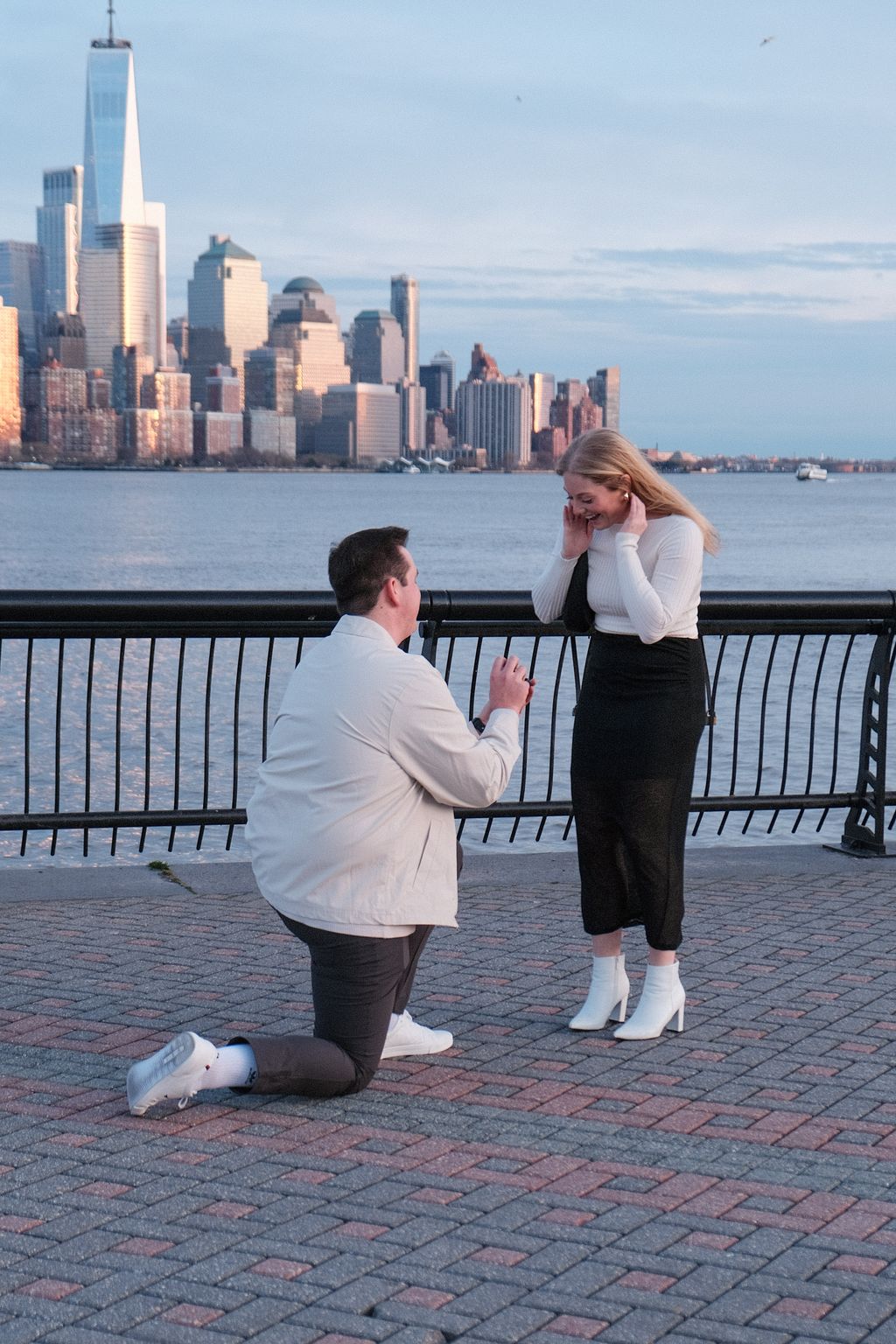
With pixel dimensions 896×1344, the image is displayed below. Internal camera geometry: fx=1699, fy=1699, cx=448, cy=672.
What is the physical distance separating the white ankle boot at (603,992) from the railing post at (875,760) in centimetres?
301

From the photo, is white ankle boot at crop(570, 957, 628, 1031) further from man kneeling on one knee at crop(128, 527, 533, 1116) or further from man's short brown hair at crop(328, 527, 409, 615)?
man's short brown hair at crop(328, 527, 409, 615)

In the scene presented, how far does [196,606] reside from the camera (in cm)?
707

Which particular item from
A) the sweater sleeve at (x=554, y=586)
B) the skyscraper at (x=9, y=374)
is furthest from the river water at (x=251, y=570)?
the skyscraper at (x=9, y=374)

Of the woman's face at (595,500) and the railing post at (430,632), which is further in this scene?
the railing post at (430,632)

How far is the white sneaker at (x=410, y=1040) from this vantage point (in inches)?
193

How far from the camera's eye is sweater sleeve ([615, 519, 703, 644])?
16.0 feet

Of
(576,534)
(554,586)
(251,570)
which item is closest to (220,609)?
(554,586)

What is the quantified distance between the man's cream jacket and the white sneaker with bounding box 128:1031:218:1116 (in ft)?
1.50

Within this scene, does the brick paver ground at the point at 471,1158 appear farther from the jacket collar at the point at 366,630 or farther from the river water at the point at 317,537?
the river water at the point at 317,537

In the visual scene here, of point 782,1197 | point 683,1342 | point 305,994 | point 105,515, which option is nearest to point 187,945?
point 305,994

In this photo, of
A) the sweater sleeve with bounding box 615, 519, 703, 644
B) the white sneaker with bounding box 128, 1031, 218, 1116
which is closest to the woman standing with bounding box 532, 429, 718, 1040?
the sweater sleeve with bounding box 615, 519, 703, 644

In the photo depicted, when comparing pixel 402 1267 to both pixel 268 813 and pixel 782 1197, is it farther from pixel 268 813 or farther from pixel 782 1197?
pixel 268 813

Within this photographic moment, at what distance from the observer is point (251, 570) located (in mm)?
A: 54938

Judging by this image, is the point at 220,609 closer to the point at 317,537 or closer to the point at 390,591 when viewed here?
the point at 390,591
